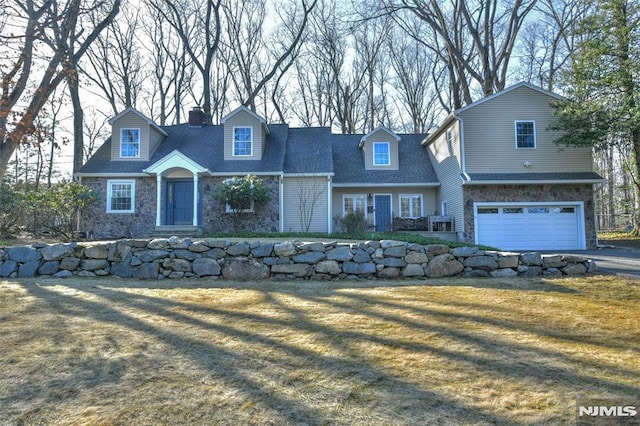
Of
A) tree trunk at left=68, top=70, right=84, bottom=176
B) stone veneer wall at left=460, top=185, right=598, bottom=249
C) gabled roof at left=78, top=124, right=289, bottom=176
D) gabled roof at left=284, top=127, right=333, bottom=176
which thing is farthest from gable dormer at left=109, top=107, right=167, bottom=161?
stone veneer wall at left=460, top=185, right=598, bottom=249

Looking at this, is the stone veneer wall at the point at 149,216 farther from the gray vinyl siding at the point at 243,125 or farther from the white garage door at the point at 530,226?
the white garage door at the point at 530,226

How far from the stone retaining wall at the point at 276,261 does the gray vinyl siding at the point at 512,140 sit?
7884mm

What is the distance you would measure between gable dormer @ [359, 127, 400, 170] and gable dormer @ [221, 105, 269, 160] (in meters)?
4.86

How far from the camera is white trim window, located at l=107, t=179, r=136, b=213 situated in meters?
15.8

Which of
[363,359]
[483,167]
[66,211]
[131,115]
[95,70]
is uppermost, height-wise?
[95,70]

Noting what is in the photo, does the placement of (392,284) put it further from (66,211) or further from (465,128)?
(66,211)

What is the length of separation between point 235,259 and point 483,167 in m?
10.9

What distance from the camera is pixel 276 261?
750cm

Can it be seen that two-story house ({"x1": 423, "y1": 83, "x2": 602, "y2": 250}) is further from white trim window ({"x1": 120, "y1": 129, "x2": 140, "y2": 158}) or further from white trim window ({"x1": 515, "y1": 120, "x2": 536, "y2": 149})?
white trim window ({"x1": 120, "y1": 129, "x2": 140, "y2": 158})

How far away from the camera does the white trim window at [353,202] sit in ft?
57.5

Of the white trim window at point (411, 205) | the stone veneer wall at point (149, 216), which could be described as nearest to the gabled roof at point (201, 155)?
the stone veneer wall at point (149, 216)

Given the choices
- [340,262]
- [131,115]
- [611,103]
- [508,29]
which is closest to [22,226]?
[131,115]

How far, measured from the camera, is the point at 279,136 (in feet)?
60.3

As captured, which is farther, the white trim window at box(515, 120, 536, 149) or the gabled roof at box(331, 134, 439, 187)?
the gabled roof at box(331, 134, 439, 187)
